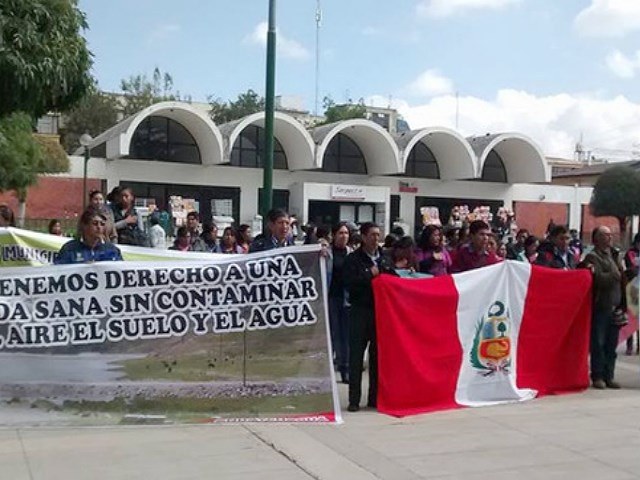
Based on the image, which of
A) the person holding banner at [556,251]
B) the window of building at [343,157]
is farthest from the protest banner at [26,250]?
the window of building at [343,157]

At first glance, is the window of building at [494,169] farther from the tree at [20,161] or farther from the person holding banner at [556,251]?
the person holding banner at [556,251]

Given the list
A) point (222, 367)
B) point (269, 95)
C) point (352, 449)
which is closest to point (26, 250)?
point (222, 367)

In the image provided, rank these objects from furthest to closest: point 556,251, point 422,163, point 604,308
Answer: point 422,163
point 556,251
point 604,308

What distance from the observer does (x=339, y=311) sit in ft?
30.6

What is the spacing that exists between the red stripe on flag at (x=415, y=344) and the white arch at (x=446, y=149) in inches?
1396

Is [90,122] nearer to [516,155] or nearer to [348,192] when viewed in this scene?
[348,192]

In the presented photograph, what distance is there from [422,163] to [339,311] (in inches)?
1484

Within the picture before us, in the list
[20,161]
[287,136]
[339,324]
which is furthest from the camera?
[287,136]

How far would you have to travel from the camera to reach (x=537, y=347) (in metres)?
8.52

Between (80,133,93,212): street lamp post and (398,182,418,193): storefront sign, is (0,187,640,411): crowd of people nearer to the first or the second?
(80,133,93,212): street lamp post

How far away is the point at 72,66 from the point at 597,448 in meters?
6.39

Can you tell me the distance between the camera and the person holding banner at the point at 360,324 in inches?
306

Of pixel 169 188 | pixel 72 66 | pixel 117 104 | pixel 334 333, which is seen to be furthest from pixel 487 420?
pixel 117 104

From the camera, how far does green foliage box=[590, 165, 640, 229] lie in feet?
158
